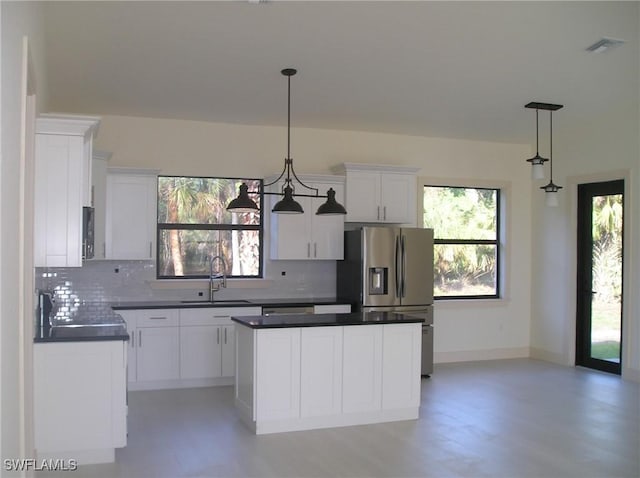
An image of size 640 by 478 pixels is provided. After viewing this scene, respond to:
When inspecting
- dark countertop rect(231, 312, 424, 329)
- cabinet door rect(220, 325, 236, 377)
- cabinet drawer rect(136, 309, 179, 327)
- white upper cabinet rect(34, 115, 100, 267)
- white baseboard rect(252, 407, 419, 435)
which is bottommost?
white baseboard rect(252, 407, 419, 435)

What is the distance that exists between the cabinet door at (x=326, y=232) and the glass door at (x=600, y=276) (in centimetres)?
295

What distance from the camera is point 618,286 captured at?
7.14m

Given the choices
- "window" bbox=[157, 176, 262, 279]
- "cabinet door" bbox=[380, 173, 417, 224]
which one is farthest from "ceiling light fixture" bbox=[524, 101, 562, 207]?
"window" bbox=[157, 176, 262, 279]

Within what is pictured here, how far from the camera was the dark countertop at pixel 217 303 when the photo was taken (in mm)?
6441

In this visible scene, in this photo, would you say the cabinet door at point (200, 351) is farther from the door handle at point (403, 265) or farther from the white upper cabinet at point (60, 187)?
the white upper cabinet at point (60, 187)

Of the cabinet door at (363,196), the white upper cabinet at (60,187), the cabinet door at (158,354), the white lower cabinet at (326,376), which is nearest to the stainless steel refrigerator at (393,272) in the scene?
the cabinet door at (363,196)

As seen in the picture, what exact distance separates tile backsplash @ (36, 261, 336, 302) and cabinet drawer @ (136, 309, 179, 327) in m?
0.59

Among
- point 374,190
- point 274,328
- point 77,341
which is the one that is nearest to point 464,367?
point 374,190

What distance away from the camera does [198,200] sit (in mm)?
7273

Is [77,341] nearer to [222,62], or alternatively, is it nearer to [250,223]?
[222,62]

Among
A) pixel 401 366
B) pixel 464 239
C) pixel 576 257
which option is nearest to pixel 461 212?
pixel 464 239

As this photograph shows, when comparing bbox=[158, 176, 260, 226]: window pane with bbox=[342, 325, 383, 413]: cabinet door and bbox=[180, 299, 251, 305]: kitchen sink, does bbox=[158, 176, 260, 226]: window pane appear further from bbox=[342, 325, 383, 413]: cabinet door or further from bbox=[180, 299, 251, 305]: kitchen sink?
bbox=[342, 325, 383, 413]: cabinet door

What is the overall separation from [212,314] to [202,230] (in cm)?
113

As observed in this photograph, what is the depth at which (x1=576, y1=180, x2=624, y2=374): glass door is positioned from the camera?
7.16 metres
